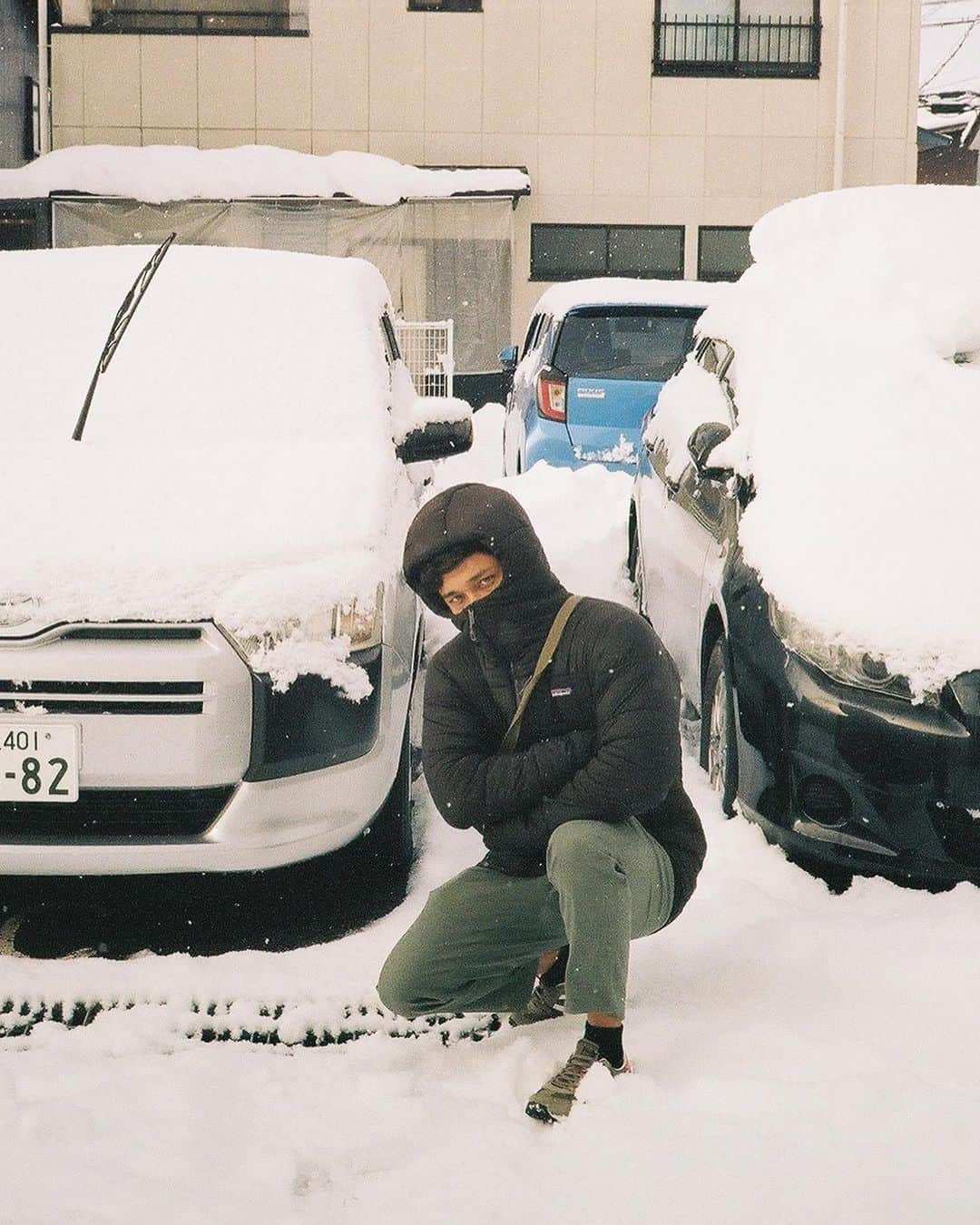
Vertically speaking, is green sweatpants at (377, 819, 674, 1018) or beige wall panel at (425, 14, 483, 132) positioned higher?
beige wall panel at (425, 14, 483, 132)

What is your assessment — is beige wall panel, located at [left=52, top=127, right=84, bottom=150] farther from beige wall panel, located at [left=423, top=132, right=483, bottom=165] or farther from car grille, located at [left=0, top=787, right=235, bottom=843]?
car grille, located at [left=0, top=787, right=235, bottom=843]

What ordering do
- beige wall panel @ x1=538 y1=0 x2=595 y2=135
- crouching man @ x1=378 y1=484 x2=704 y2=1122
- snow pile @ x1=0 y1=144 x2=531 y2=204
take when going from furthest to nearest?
beige wall panel @ x1=538 y1=0 x2=595 y2=135 → snow pile @ x1=0 y1=144 x2=531 y2=204 → crouching man @ x1=378 y1=484 x2=704 y2=1122

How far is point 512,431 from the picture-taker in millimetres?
10438

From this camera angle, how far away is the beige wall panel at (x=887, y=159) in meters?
18.3

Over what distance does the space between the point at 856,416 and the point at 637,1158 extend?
226 centimetres

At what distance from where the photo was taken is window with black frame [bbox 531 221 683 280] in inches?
716

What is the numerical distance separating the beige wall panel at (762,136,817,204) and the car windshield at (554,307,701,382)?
9.98 metres

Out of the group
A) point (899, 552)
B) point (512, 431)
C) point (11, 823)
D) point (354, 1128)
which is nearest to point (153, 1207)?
point (354, 1128)

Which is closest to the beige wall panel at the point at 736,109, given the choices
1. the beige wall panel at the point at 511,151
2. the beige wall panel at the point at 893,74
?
the beige wall panel at the point at 893,74

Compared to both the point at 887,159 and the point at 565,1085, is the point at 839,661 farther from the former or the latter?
the point at 887,159

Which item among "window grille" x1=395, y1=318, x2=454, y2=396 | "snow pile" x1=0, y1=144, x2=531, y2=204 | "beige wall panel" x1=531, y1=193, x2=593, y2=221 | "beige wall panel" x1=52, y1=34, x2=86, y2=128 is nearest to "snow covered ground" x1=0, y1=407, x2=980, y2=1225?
"window grille" x1=395, y1=318, x2=454, y2=396

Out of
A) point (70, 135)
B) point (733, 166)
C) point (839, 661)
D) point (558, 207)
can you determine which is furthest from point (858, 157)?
point (839, 661)

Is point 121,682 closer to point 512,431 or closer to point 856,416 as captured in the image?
point 856,416

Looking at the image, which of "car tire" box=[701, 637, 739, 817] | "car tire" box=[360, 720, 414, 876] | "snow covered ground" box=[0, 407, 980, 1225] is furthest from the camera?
"car tire" box=[701, 637, 739, 817]
